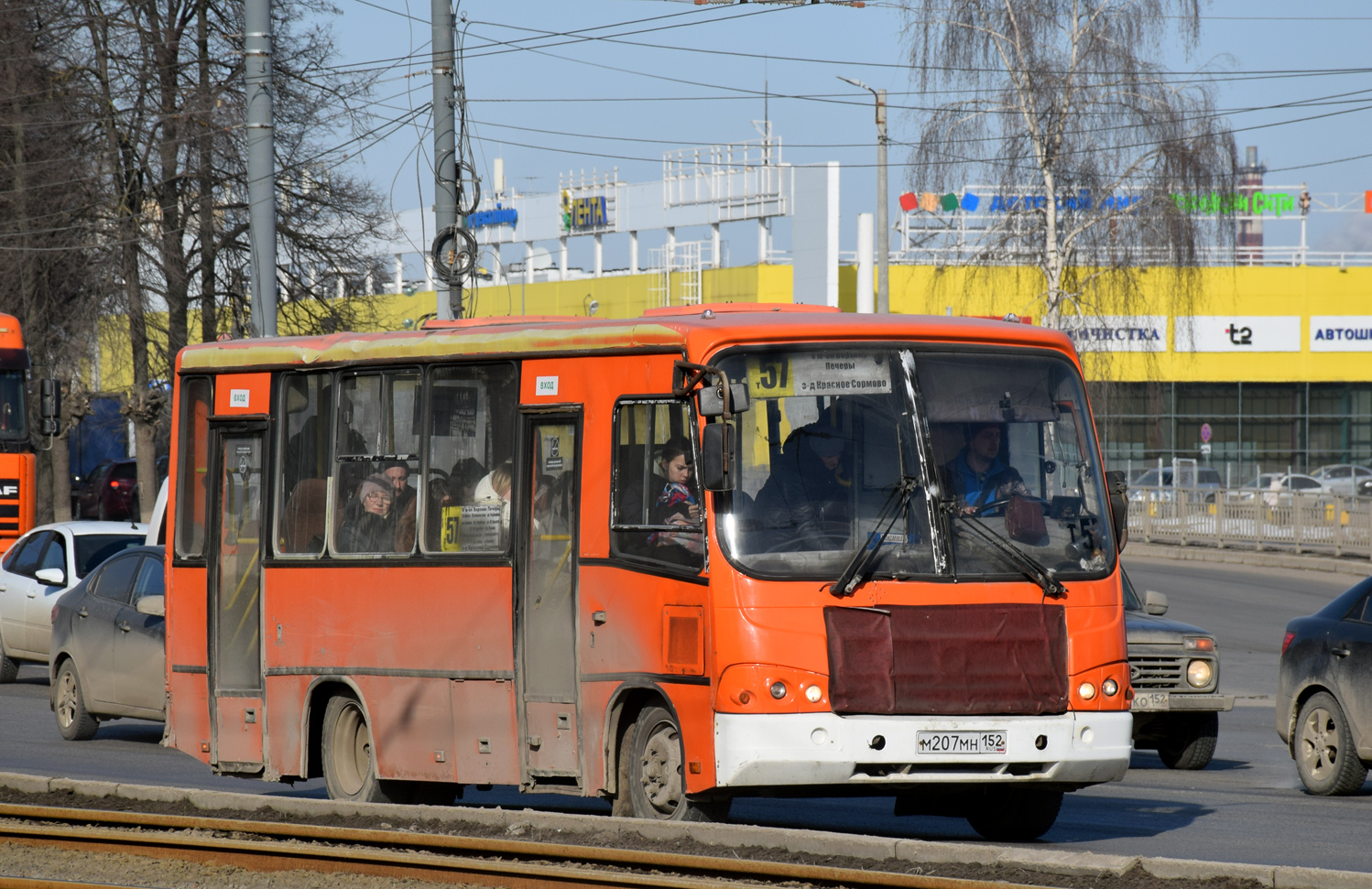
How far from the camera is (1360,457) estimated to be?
202ft

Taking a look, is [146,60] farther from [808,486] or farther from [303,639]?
[808,486]

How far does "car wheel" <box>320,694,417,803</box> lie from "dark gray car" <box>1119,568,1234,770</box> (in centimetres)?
596

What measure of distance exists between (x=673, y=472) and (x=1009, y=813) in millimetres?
2787

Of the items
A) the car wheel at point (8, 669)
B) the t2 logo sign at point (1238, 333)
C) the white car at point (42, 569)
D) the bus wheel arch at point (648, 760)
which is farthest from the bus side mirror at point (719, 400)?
the t2 logo sign at point (1238, 333)

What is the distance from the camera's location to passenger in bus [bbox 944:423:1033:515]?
8.97m

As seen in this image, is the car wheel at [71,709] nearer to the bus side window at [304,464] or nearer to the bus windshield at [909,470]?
the bus side window at [304,464]

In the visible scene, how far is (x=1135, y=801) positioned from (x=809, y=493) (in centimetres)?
470

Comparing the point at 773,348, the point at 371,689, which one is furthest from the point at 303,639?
the point at 773,348

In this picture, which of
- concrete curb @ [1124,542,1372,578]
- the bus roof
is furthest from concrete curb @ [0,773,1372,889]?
concrete curb @ [1124,542,1372,578]

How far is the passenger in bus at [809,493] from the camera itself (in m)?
8.70

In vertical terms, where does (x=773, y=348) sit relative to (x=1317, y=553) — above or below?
above

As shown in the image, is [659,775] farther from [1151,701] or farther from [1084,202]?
[1084,202]

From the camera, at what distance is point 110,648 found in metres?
15.5

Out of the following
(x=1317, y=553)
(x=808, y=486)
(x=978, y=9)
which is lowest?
(x=1317, y=553)
